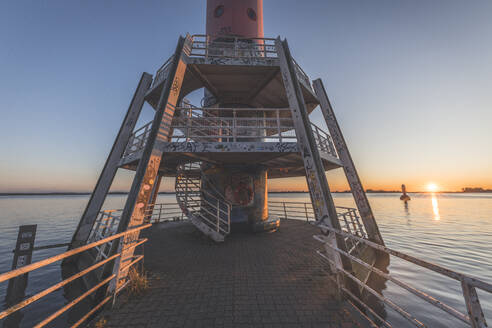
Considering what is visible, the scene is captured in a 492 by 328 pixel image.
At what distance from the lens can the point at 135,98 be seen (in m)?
7.95

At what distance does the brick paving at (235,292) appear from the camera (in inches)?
128

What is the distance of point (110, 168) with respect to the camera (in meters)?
7.34

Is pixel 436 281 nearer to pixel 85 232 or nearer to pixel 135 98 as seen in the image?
pixel 85 232

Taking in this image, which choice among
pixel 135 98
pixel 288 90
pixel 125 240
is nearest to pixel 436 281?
pixel 288 90

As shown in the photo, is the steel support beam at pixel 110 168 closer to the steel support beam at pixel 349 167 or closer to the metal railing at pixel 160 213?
the metal railing at pixel 160 213

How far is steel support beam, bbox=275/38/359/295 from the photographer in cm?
437

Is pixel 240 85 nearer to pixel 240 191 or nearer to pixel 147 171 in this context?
pixel 240 191

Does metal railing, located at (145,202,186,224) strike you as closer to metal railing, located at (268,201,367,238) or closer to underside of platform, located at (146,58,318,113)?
underside of platform, located at (146,58,318,113)

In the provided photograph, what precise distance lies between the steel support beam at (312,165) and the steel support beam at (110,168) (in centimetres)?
632

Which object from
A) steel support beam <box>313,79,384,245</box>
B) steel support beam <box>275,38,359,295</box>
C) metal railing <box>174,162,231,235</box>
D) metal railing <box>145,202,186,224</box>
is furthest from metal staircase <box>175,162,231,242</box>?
steel support beam <box>313,79,384,245</box>

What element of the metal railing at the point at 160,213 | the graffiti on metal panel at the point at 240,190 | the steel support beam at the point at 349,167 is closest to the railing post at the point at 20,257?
the metal railing at the point at 160,213

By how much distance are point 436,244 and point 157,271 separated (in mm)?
17113

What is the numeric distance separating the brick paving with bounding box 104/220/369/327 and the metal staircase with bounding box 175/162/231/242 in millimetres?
1059

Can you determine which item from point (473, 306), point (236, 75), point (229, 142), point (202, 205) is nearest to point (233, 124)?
point (229, 142)
